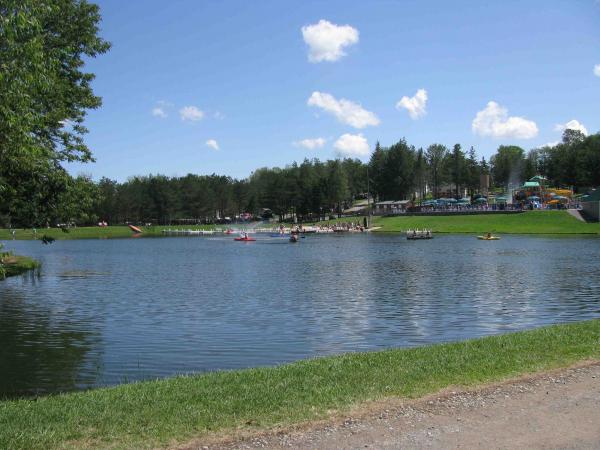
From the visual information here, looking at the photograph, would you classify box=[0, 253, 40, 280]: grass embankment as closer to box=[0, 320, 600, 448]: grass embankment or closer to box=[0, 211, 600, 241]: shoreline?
box=[0, 211, 600, 241]: shoreline

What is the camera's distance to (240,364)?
1673 cm

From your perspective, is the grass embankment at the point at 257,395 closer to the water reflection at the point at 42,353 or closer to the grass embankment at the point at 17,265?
the water reflection at the point at 42,353

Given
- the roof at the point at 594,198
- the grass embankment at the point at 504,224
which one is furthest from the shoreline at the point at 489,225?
the roof at the point at 594,198

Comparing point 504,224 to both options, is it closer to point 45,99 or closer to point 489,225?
point 489,225

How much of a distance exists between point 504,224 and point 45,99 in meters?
101

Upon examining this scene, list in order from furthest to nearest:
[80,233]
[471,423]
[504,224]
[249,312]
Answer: [80,233], [504,224], [249,312], [471,423]

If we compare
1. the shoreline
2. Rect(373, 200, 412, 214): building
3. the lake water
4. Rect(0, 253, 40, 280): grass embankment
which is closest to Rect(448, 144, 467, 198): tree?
Rect(373, 200, 412, 214): building

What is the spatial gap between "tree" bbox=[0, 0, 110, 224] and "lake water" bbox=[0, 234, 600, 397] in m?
5.17

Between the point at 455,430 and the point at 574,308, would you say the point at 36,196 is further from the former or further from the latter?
the point at 574,308

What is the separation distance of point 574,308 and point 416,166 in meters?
158

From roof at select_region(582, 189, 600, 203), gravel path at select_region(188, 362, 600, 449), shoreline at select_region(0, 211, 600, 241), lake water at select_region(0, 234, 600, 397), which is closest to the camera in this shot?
gravel path at select_region(188, 362, 600, 449)

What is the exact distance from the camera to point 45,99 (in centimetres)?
1730

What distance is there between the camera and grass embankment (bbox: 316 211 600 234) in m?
97.0

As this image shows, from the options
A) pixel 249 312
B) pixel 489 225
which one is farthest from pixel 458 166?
pixel 249 312
